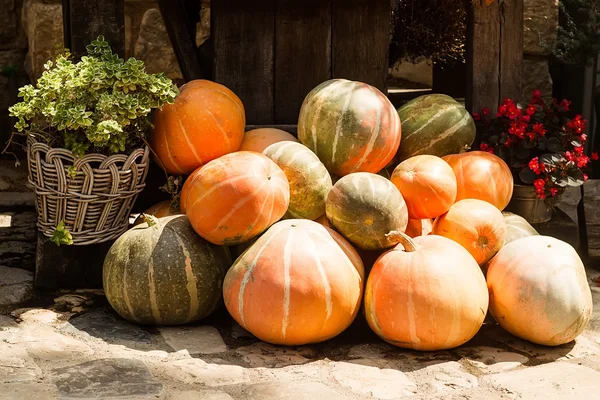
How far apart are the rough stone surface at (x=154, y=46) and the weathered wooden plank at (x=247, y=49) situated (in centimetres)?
198

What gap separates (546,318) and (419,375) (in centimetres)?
72

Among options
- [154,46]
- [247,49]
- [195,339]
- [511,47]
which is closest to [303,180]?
[195,339]

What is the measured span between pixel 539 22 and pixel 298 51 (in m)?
2.52

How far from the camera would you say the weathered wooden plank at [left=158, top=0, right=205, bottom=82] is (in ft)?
19.1

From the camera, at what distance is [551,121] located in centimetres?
545

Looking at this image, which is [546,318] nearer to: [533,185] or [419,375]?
[419,375]

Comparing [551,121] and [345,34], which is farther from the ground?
[345,34]

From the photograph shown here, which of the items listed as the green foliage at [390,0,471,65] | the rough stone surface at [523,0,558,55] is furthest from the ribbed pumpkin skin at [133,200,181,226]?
the rough stone surface at [523,0,558,55]

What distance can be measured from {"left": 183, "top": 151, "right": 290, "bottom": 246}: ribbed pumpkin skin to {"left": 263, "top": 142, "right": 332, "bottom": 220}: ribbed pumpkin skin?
15cm

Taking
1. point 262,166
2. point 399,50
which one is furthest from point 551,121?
point 262,166

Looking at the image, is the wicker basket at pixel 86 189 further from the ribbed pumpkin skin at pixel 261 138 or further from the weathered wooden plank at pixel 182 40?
the weathered wooden plank at pixel 182 40

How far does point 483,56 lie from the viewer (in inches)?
225

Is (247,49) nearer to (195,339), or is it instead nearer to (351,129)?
(351,129)

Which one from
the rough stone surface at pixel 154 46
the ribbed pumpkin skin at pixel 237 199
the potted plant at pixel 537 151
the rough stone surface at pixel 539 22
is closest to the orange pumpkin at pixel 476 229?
the potted plant at pixel 537 151
